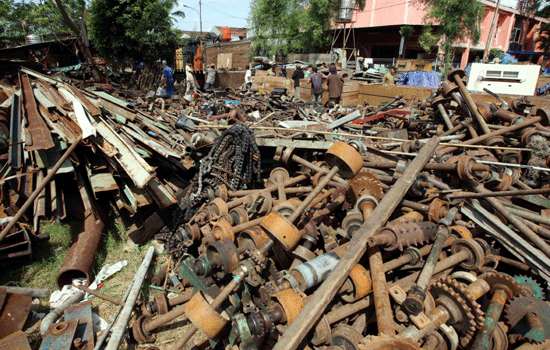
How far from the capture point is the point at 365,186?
338 centimetres

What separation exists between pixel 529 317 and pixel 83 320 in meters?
3.88

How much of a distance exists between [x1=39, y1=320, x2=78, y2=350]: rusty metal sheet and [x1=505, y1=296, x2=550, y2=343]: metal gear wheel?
11.8 feet

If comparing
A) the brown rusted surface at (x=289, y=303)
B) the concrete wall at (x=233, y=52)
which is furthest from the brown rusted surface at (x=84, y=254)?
the concrete wall at (x=233, y=52)

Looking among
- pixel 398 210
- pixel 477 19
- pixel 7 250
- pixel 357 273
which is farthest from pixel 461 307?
pixel 477 19

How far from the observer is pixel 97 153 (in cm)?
432

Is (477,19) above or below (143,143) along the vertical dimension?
above

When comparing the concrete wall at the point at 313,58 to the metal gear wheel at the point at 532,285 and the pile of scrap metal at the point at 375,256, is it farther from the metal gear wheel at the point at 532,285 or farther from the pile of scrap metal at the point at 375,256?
the metal gear wheel at the point at 532,285

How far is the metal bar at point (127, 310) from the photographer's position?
8.59ft

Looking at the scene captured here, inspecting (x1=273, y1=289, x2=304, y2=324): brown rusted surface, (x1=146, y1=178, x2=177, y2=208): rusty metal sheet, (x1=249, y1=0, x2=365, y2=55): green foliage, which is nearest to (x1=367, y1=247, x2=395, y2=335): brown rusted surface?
(x1=273, y1=289, x2=304, y2=324): brown rusted surface

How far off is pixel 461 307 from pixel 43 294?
4.07m

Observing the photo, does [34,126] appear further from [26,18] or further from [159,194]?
[26,18]

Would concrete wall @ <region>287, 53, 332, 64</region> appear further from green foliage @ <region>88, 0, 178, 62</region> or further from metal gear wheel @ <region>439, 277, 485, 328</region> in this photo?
metal gear wheel @ <region>439, 277, 485, 328</region>

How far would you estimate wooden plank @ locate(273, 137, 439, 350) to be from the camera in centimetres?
186

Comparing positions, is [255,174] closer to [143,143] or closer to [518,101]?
[143,143]
